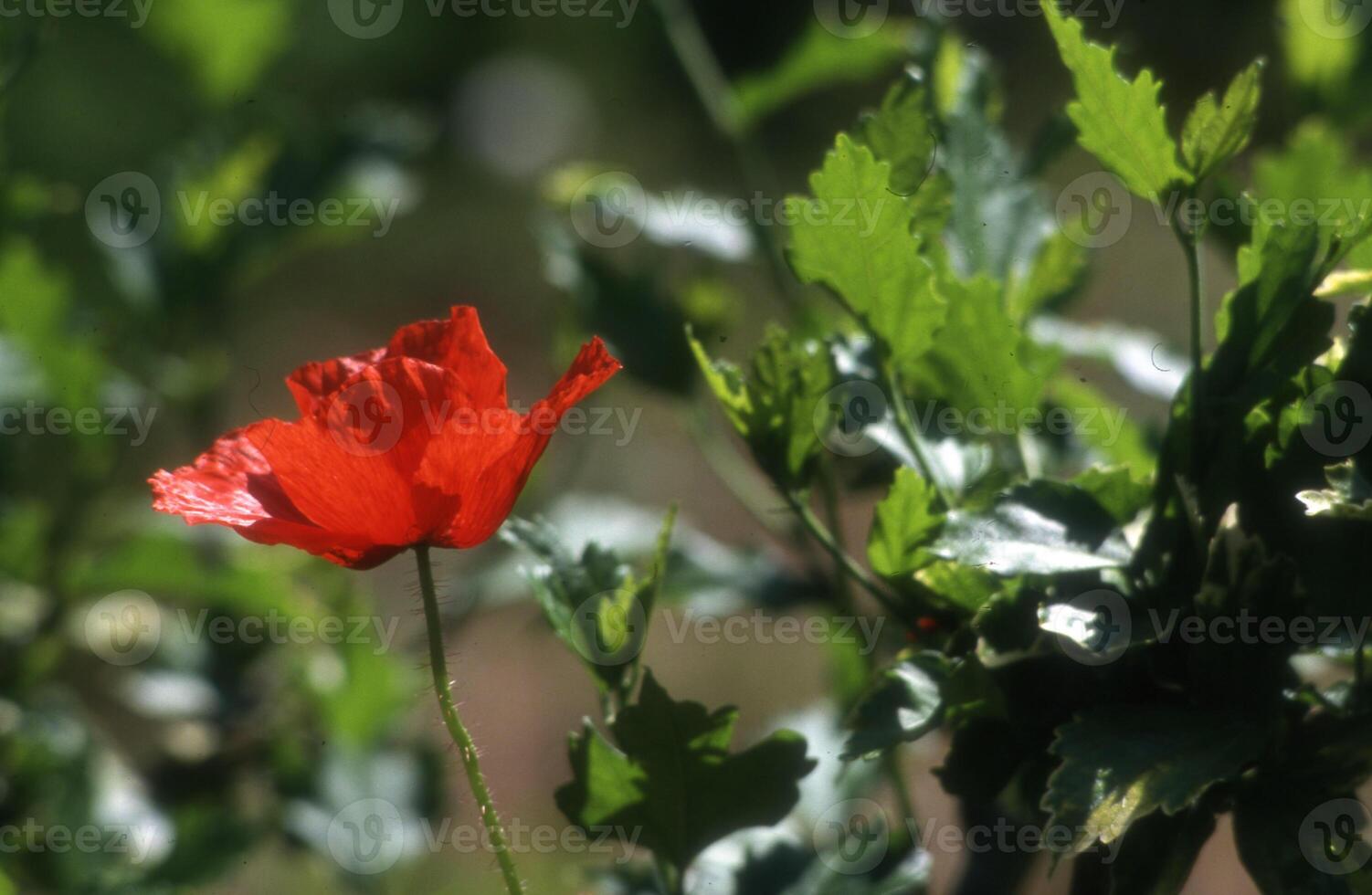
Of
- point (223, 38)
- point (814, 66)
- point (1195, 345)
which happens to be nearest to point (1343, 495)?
point (1195, 345)

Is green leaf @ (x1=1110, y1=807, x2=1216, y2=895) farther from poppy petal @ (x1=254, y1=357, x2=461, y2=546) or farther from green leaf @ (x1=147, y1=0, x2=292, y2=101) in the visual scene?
green leaf @ (x1=147, y1=0, x2=292, y2=101)

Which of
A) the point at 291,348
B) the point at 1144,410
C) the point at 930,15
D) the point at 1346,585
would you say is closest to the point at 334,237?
the point at 930,15

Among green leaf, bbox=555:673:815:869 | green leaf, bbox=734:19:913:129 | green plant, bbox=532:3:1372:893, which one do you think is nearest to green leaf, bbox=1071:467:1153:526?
green plant, bbox=532:3:1372:893

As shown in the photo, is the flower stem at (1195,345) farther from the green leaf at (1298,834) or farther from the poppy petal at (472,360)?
the poppy petal at (472,360)

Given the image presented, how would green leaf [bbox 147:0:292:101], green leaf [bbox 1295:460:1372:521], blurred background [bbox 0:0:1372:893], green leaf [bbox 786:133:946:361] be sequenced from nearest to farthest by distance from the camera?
green leaf [bbox 1295:460:1372:521] < green leaf [bbox 786:133:946:361] < blurred background [bbox 0:0:1372:893] < green leaf [bbox 147:0:292:101]

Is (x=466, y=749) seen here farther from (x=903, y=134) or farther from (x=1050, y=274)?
(x=1050, y=274)

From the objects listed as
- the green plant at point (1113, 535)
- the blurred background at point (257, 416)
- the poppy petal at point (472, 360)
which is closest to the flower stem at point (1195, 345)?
the green plant at point (1113, 535)

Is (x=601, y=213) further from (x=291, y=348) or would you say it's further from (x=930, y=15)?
(x=291, y=348)
